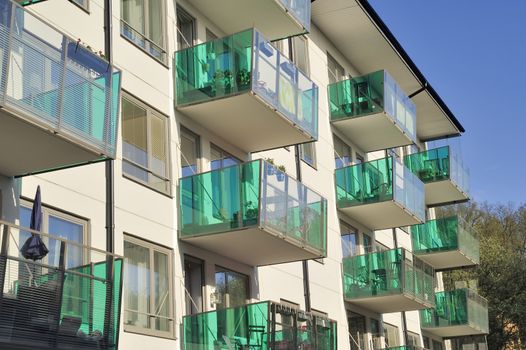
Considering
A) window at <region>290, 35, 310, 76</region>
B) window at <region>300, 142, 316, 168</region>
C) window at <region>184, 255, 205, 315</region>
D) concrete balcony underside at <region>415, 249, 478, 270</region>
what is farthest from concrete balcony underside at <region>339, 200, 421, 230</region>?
window at <region>184, 255, 205, 315</region>

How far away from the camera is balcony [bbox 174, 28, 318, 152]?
60.0 feet

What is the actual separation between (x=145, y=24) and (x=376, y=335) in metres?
13.2

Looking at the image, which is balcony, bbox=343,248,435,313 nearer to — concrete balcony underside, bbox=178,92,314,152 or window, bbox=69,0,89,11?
concrete balcony underside, bbox=178,92,314,152

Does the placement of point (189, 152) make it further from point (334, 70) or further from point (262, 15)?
point (334, 70)

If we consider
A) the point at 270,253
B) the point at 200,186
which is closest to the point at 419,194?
the point at 270,253

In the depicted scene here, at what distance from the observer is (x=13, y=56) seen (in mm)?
11727

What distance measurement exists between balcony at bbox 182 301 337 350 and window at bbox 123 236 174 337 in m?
0.47

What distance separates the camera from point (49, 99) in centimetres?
1230

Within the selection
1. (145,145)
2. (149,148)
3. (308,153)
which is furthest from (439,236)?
(145,145)

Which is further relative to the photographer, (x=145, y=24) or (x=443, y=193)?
(x=443, y=193)

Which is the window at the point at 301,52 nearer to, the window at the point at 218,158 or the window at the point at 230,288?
the window at the point at 218,158

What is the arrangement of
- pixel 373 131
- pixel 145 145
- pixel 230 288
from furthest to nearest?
pixel 373 131, pixel 230 288, pixel 145 145

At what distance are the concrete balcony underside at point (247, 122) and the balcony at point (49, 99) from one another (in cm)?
483

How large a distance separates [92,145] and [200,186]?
5.14 meters
